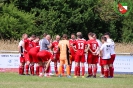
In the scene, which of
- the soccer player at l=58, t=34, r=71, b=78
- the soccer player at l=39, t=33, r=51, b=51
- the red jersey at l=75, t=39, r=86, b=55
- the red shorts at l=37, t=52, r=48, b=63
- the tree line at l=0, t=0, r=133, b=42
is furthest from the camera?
the tree line at l=0, t=0, r=133, b=42

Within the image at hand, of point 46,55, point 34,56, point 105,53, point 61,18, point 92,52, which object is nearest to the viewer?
point 46,55

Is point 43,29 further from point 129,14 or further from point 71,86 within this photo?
point 71,86

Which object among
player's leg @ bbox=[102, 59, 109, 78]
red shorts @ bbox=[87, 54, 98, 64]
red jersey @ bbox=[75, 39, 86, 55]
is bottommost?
player's leg @ bbox=[102, 59, 109, 78]

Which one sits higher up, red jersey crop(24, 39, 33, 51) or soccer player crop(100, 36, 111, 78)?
red jersey crop(24, 39, 33, 51)

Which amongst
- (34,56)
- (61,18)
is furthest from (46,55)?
(61,18)

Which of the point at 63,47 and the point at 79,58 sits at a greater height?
the point at 63,47

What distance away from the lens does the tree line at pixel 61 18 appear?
59.8 meters

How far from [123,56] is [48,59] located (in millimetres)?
7239

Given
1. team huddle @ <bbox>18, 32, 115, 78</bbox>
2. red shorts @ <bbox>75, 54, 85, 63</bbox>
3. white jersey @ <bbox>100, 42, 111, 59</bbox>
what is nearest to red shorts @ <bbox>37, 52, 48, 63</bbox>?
team huddle @ <bbox>18, 32, 115, 78</bbox>

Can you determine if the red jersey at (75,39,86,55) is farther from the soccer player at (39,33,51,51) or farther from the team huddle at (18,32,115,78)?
the soccer player at (39,33,51,51)

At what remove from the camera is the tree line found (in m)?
59.8

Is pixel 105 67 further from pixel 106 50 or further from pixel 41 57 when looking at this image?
pixel 41 57

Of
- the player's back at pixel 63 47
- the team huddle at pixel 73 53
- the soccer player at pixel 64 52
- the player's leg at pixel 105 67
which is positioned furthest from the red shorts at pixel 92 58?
the player's back at pixel 63 47

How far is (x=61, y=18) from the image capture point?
6419 centimetres
